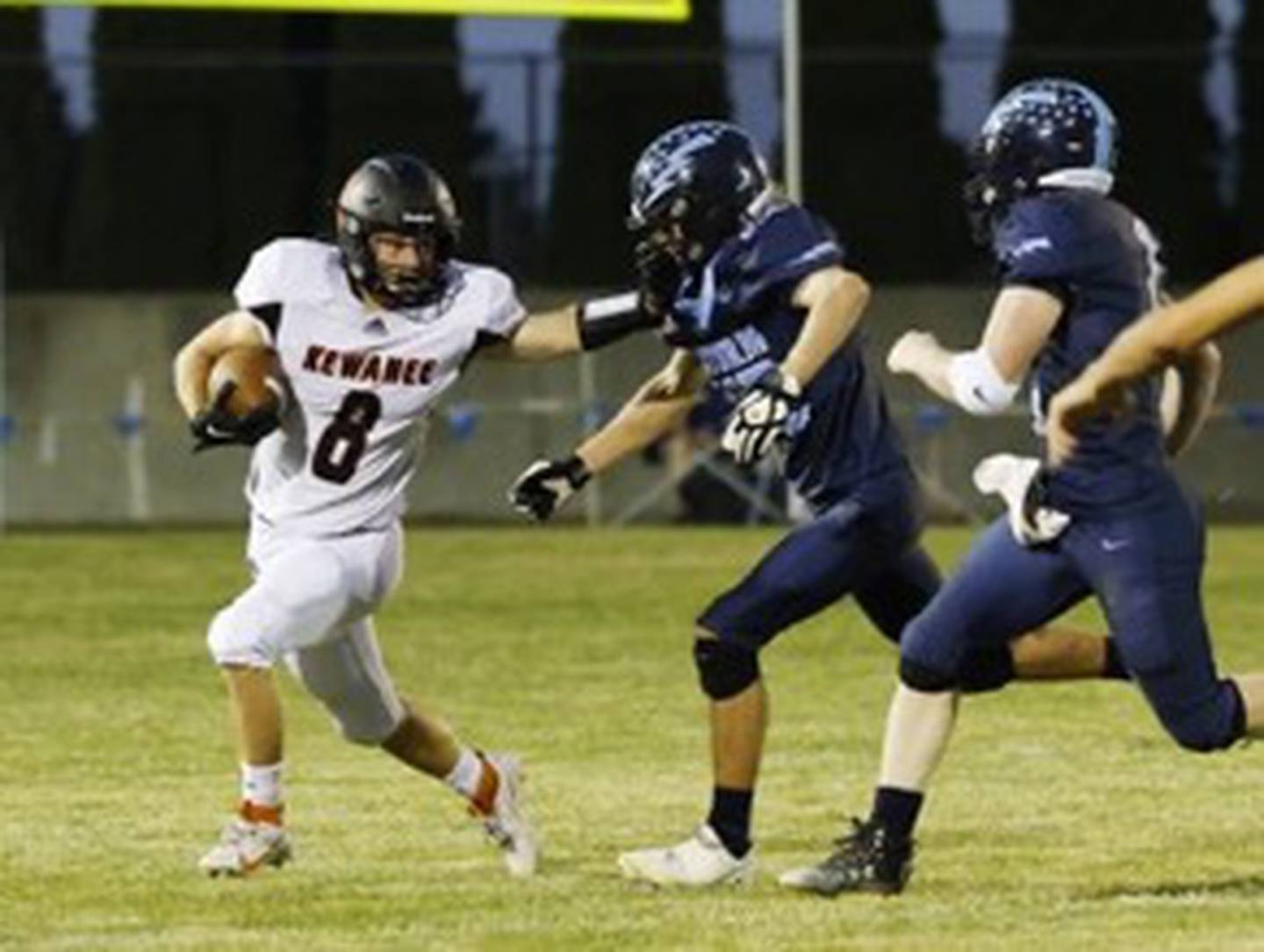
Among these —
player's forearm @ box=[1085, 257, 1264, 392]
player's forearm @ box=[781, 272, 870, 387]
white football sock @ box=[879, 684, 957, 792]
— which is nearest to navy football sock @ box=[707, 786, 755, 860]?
white football sock @ box=[879, 684, 957, 792]

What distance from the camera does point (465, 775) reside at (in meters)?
10.2

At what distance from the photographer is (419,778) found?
12320mm

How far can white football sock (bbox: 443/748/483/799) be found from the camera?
10.2 m

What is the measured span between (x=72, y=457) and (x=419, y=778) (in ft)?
66.6

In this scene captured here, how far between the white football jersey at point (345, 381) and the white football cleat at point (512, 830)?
2.11 feet

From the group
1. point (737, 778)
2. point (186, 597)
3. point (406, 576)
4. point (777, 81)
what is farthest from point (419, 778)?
point (777, 81)

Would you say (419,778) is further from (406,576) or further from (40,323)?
(40,323)

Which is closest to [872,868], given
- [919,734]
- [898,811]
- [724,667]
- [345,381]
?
[898,811]

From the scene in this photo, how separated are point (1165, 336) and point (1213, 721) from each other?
1.65m

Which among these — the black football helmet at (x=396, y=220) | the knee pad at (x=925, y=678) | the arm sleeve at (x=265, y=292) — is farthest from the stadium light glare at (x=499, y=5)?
the knee pad at (x=925, y=678)

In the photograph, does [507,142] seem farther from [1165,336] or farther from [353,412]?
[1165,336]

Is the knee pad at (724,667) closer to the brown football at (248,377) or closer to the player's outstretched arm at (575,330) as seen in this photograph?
the player's outstretched arm at (575,330)

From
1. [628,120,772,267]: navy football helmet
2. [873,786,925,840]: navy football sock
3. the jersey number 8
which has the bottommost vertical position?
[873,786,925,840]: navy football sock

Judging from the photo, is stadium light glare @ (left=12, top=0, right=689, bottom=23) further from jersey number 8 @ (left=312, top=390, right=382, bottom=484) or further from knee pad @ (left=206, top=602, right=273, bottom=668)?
knee pad @ (left=206, top=602, right=273, bottom=668)
